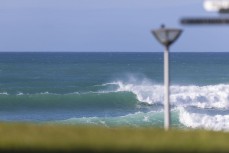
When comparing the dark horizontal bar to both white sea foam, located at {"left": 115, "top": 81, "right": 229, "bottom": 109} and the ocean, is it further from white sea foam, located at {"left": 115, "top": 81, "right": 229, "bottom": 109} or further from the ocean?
white sea foam, located at {"left": 115, "top": 81, "right": 229, "bottom": 109}

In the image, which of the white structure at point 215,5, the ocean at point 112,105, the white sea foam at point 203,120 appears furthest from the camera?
the ocean at point 112,105

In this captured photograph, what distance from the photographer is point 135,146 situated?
12.4m

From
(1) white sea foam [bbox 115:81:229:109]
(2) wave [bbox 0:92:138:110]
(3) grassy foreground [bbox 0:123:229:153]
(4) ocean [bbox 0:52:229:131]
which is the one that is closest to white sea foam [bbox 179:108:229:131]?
(4) ocean [bbox 0:52:229:131]

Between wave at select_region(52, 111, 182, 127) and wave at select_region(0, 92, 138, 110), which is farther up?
wave at select_region(0, 92, 138, 110)

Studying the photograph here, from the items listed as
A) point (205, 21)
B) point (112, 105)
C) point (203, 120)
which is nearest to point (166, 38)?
point (205, 21)

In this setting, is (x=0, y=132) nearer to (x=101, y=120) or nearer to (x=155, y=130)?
(x=155, y=130)

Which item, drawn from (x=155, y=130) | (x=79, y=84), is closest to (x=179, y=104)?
(x=79, y=84)

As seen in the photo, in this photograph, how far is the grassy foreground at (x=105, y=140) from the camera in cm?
1228

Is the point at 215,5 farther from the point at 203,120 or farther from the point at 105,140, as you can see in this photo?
the point at 203,120

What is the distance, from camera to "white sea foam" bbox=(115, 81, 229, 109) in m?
50.0

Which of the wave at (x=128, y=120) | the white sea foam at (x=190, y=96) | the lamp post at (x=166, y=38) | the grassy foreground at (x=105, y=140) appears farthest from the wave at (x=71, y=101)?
the grassy foreground at (x=105, y=140)

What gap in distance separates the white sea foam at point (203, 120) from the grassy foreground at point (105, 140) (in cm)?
Answer: 2374

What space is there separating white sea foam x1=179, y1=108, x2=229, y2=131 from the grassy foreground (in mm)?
23736

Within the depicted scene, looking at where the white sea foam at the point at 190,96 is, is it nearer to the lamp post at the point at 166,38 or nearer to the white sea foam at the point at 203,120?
the white sea foam at the point at 203,120
